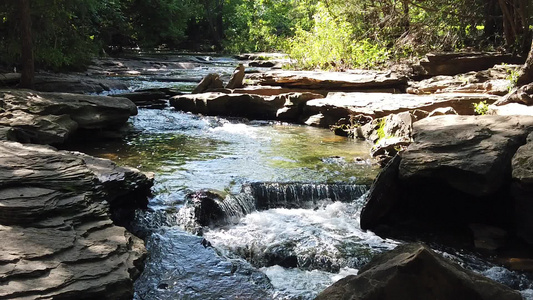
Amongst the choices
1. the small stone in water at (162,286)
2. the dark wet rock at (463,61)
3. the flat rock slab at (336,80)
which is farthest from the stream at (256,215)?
the dark wet rock at (463,61)

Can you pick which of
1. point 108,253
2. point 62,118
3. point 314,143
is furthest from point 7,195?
point 314,143

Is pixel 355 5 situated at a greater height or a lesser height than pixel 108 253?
greater

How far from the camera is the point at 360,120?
34.0ft

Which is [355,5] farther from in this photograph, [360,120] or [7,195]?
[7,195]

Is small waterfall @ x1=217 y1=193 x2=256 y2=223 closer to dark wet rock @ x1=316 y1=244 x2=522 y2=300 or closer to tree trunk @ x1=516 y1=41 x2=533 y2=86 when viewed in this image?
dark wet rock @ x1=316 y1=244 x2=522 y2=300

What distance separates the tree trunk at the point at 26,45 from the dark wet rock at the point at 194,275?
6579 millimetres

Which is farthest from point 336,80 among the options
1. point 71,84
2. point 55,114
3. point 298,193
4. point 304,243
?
point 304,243

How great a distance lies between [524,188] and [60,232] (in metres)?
4.35

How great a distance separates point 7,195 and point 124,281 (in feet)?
4.60

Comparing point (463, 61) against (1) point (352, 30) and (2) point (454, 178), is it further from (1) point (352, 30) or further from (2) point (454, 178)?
(2) point (454, 178)

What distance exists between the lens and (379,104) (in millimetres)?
10258

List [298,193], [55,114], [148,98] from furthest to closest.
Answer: [148,98]
[55,114]
[298,193]

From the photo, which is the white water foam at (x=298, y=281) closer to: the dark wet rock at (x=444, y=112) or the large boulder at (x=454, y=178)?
the large boulder at (x=454, y=178)

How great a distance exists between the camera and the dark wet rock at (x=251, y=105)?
464 inches
